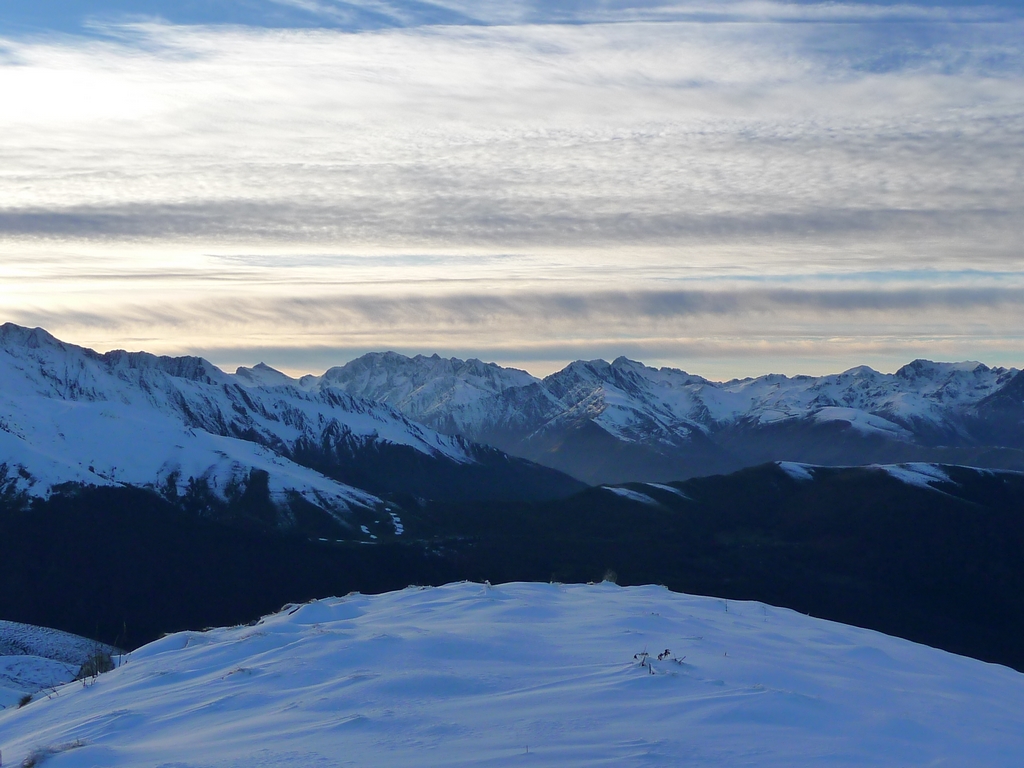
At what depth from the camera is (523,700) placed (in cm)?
1288

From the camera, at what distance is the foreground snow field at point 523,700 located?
36.0ft

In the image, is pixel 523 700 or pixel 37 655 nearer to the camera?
pixel 523 700

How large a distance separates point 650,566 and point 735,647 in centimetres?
12906

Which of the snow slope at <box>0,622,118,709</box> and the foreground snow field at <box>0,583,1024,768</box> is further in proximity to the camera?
the snow slope at <box>0,622,118,709</box>

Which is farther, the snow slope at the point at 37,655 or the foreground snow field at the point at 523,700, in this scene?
the snow slope at the point at 37,655

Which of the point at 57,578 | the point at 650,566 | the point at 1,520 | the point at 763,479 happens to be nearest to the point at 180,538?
the point at 57,578

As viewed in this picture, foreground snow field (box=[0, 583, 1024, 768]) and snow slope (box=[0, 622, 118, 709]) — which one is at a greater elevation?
foreground snow field (box=[0, 583, 1024, 768])

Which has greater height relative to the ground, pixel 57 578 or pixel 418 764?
pixel 418 764

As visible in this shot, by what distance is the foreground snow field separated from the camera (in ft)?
36.0

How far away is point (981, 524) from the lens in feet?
541

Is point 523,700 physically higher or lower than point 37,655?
higher

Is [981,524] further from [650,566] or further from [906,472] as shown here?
[650,566]

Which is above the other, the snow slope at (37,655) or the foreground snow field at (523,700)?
the foreground snow field at (523,700)

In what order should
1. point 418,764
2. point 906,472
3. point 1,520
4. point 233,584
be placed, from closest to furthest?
point 418,764 < point 233,584 < point 1,520 < point 906,472
